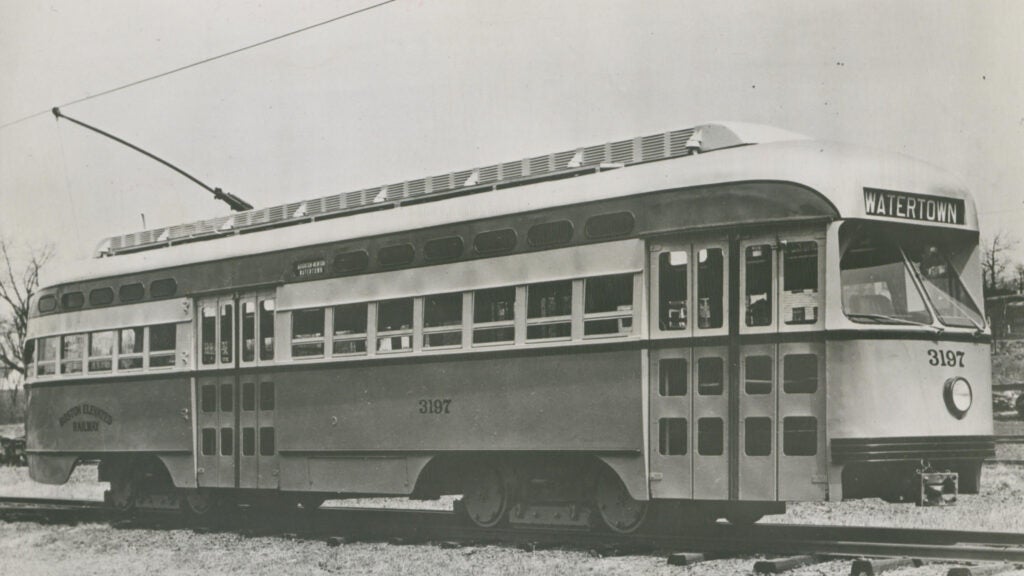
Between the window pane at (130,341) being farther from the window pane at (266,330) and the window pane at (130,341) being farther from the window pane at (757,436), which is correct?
the window pane at (757,436)

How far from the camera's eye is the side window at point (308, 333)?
45.1 feet

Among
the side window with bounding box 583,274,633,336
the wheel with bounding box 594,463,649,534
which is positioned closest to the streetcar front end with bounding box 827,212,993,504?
the side window with bounding box 583,274,633,336

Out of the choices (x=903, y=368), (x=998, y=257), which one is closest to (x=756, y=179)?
(x=903, y=368)

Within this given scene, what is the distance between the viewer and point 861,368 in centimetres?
972

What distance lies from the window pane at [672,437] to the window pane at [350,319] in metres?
3.96

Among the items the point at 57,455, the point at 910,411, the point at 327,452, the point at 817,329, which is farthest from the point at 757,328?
the point at 57,455

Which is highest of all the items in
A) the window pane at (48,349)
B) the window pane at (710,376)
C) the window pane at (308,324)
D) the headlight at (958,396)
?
the window pane at (308,324)

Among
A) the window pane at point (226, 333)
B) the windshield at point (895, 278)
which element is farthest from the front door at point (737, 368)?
the window pane at point (226, 333)

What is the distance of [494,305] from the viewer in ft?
38.7

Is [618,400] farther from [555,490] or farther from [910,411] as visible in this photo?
[910,411]

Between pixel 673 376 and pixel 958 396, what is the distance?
235 cm

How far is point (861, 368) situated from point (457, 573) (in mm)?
3608

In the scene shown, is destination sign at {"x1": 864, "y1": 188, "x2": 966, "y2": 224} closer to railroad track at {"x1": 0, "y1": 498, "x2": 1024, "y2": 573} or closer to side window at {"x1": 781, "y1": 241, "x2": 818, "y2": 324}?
side window at {"x1": 781, "y1": 241, "x2": 818, "y2": 324}

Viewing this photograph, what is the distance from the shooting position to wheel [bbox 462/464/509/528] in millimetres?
12031
